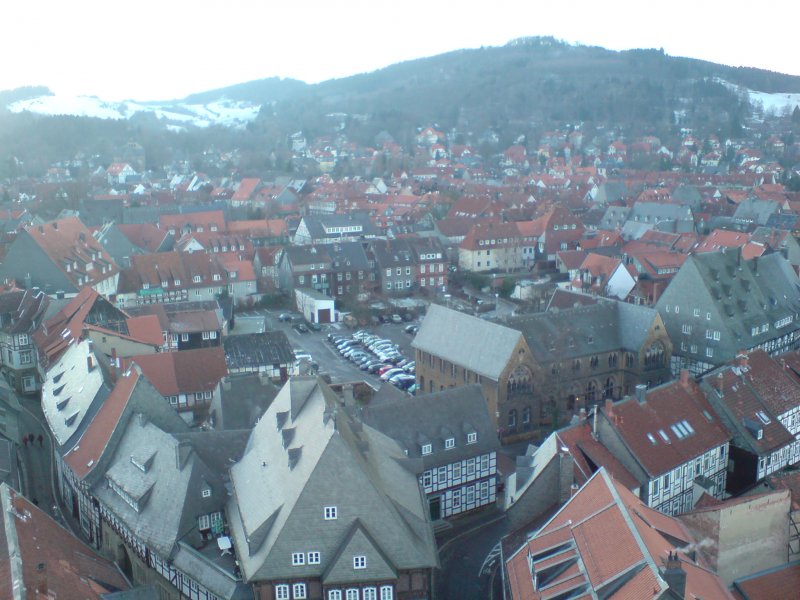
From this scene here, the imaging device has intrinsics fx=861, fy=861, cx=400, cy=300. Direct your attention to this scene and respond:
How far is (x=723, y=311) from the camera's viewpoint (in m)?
51.5

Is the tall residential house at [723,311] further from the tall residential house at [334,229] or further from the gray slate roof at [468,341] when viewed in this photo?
the tall residential house at [334,229]

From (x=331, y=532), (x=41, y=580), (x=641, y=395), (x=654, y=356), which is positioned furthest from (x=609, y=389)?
(x=41, y=580)

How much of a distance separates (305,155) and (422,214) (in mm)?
92617

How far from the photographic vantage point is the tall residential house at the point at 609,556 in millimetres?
21672

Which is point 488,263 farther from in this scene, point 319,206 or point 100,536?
point 100,536

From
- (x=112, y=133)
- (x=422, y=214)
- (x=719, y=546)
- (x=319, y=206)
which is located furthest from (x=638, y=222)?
(x=112, y=133)

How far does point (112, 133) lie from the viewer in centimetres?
19300

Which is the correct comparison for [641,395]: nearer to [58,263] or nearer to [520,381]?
[520,381]

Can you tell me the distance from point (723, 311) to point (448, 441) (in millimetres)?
23359

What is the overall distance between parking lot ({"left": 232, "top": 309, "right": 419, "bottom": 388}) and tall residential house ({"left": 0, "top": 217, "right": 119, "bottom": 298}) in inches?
431

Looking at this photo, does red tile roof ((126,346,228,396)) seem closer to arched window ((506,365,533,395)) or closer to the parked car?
the parked car

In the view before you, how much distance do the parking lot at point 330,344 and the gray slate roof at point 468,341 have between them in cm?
602

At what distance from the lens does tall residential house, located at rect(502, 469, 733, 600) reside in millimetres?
21672

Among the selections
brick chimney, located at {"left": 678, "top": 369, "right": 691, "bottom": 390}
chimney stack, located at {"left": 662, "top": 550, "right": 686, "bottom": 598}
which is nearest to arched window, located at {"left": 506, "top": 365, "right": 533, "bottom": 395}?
brick chimney, located at {"left": 678, "top": 369, "right": 691, "bottom": 390}
